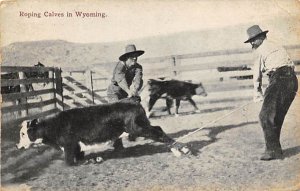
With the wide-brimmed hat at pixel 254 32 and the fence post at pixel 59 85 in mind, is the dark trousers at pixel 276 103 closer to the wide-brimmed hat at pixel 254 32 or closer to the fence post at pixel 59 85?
the wide-brimmed hat at pixel 254 32

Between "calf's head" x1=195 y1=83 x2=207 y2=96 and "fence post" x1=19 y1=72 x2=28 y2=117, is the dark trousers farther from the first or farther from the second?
"fence post" x1=19 y1=72 x2=28 y2=117

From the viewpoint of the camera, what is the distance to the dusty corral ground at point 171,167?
5047 mm

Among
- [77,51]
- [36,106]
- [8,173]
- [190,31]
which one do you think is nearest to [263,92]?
[190,31]

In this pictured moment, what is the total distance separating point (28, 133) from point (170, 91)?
85.0 inches

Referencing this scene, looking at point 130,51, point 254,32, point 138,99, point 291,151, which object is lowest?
point 291,151

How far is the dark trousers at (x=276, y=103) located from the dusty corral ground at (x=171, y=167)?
17 cm

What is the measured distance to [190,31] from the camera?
17.8ft

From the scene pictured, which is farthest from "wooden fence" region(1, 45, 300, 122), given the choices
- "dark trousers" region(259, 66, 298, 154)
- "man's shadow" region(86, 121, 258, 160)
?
"man's shadow" region(86, 121, 258, 160)

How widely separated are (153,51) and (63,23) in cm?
121

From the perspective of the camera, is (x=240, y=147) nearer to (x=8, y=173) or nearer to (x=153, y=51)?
(x=153, y=51)

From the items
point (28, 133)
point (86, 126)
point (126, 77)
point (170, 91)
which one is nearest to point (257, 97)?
point (170, 91)

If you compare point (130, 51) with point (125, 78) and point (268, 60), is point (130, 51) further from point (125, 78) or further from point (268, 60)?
point (268, 60)

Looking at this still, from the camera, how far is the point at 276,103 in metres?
5.18

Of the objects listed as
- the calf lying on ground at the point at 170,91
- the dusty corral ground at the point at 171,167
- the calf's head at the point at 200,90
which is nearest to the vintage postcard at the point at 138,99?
the dusty corral ground at the point at 171,167
